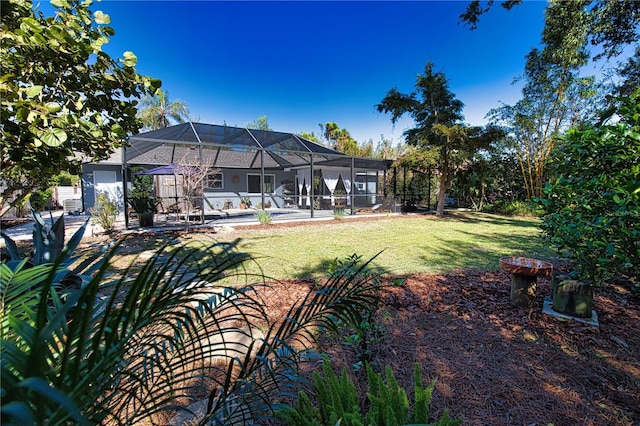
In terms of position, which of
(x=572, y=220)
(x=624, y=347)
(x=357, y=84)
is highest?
(x=357, y=84)

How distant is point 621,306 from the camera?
3.32 metres

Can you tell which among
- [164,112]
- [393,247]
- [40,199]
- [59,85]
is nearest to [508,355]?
[393,247]

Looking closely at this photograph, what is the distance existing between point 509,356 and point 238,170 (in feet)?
56.2

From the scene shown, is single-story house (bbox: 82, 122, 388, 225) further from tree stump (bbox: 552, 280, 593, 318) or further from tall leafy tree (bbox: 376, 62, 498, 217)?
tree stump (bbox: 552, 280, 593, 318)

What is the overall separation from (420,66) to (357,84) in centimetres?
766

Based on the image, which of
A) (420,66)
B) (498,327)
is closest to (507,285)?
(498,327)

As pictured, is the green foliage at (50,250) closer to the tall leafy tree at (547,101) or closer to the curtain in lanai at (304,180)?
the tall leafy tree at (547,101)

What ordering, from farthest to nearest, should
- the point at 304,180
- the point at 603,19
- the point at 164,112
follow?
1. the point at 164,112
2. the point at 304,180
3. the point at 603,19

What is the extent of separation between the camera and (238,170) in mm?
17625

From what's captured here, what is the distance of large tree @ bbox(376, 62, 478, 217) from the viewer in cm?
1225

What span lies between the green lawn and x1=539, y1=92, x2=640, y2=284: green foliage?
7.06ft

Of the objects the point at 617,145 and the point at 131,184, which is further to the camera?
the point at 131,184

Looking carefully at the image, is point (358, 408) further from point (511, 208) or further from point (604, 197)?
point (511, 208)

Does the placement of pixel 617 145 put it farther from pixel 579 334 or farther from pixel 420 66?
pixel 420 66
